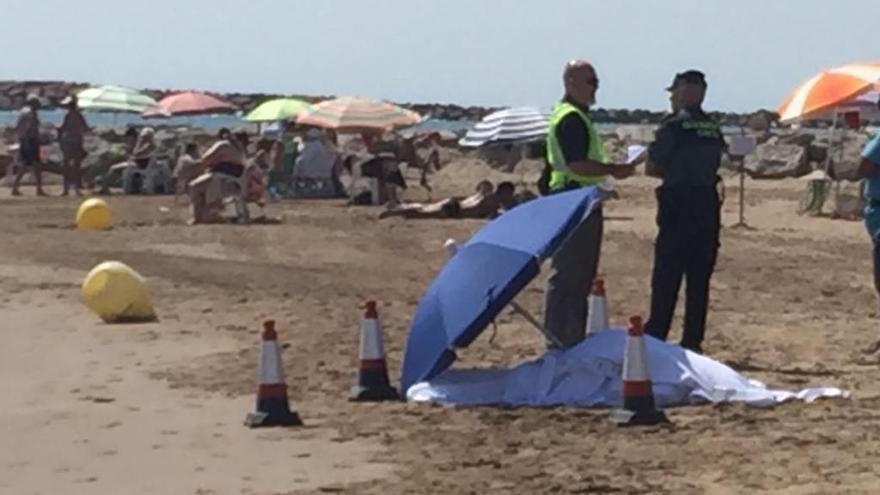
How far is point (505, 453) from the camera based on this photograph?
30.1 ft

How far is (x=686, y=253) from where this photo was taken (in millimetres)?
12039

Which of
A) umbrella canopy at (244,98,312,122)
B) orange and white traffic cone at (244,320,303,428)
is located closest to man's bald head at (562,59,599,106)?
orange and white traffic cone at (244,320,303,428)

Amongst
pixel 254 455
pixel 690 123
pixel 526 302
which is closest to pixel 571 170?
pixel 690 123

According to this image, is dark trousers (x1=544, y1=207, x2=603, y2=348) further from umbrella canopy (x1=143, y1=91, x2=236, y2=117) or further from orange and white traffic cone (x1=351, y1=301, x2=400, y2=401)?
umbrella canopy (x1=143, y1=91, x2=236, y2=117)

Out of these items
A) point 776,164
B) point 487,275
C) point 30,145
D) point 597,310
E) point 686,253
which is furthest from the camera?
point 776,164

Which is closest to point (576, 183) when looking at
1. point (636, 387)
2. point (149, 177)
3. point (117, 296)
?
point (636, 387)

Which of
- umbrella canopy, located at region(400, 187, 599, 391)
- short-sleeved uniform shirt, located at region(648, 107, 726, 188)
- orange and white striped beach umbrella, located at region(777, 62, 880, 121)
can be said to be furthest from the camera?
orange and white striped beach umbrella, located at region(777, 62, 880, 121)

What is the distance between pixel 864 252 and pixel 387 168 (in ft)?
32.9

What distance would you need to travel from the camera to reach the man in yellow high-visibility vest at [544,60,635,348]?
11.2 m

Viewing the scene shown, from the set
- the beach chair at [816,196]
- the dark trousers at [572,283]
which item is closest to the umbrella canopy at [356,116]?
the beach chair at [816,196]

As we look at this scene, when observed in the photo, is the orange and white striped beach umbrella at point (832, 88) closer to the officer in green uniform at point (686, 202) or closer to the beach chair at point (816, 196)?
the beach chair at point (816, 196)

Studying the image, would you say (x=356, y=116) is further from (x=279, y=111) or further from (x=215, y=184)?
(x=215, y=184)

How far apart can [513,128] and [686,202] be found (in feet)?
61.3

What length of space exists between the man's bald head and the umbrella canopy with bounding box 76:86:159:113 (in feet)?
102
